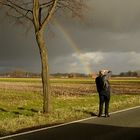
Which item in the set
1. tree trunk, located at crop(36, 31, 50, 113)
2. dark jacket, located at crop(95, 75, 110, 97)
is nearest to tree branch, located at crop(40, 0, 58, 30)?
tree trunk, located at crop(36, 31, 50, 113)

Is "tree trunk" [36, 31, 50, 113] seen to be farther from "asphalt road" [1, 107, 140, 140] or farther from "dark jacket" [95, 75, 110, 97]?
"asphalt road" [1, 107, 140, 140]

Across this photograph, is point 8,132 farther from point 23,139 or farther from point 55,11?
point 55,11

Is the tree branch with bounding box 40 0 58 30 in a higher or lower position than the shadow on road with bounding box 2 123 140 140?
higher

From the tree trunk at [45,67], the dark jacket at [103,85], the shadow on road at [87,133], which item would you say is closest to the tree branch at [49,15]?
the tree trunk at [45,67]

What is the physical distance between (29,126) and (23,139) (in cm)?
326

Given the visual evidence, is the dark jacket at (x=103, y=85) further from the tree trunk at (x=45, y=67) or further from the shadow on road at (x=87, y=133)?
the tree trunk at (x=45, y=67)

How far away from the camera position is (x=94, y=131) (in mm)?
12555

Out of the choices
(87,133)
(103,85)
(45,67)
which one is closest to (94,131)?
(87,133)

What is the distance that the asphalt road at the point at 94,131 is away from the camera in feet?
37.1

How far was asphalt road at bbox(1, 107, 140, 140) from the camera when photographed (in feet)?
37.1

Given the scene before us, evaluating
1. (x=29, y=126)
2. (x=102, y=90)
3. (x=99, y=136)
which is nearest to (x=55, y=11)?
(x=102, y=90)

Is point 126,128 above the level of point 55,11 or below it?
below

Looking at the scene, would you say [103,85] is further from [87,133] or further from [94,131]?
[87,133]

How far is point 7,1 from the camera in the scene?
18703 millimetres
